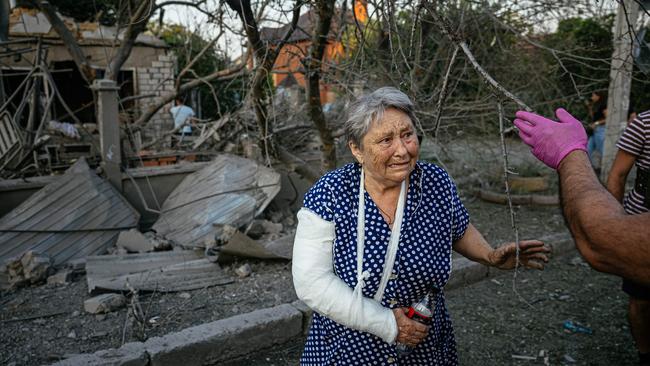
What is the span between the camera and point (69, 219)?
525 centimetres

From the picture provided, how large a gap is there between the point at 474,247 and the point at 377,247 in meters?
0.56

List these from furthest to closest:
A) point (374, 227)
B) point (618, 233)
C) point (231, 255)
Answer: point (231, 255)
point (374, 227)
point (618, 233)

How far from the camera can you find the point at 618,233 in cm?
146

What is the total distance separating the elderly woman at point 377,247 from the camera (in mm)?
1857

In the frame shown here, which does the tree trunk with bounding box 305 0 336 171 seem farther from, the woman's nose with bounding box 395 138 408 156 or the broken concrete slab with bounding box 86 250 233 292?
the woman's nose with bounding box 395 138 408 156

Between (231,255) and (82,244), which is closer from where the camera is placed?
(231,255)

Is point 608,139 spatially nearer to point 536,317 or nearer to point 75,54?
point 536,317

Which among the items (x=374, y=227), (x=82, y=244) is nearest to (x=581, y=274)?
(x=374, y=227)

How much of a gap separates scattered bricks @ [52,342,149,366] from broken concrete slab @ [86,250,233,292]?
1.16 m

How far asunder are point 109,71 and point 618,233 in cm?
744

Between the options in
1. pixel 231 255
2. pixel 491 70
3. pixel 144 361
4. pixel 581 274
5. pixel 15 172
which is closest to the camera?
pixel 144 361

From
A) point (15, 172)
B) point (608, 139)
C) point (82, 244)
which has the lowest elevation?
point (82, 244)

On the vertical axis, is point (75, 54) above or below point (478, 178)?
above

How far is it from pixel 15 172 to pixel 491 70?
656cm
